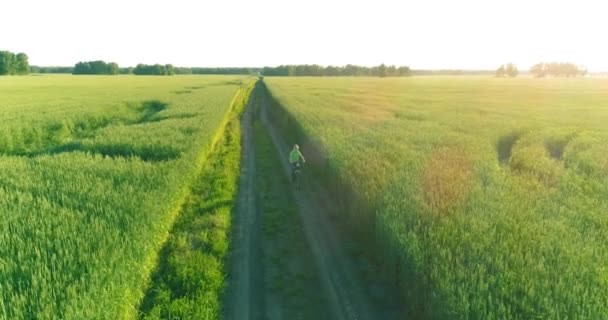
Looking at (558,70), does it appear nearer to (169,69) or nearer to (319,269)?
(169,69)

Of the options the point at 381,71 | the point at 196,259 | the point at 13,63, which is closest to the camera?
the point at 196,259

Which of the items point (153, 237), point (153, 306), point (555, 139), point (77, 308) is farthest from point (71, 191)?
point (555, 139)

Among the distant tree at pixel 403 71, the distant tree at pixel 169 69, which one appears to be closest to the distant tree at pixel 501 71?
the distant tree at pixel 403 71

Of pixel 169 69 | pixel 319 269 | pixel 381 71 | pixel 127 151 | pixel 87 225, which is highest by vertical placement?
pixel 381 71

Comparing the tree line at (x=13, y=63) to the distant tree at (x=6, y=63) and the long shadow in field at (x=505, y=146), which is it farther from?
the long shadow in field at (x=505, y=146)

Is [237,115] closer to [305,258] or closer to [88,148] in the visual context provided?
[88,148]

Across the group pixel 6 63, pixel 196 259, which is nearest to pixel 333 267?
pixel 196 259

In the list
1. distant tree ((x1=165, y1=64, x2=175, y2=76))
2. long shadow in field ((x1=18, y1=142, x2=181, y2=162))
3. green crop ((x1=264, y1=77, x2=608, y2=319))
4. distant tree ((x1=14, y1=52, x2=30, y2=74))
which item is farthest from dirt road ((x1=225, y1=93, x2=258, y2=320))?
distant tree ((x1=165, y1=64, x2=175, y2=76))
